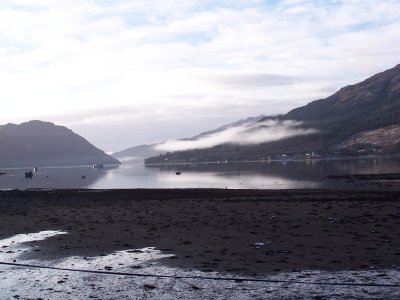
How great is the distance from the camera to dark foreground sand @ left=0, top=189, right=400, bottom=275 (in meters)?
18.0

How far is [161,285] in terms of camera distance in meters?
15.1

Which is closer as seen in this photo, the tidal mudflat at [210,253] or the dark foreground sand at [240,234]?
the tidal mudflat at [210,253]

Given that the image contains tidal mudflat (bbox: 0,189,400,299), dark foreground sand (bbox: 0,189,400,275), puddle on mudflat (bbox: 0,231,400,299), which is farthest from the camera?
dark foreground sand (bbox: 0,189,400,275)

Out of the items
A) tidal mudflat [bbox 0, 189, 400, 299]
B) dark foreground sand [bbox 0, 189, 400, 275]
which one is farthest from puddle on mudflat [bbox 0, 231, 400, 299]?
dark foreground sand [bbox 0, 189, 400, 275]

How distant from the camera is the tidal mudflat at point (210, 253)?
47.7 ft

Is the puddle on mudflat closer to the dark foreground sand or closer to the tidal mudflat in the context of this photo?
the tidal mudflat

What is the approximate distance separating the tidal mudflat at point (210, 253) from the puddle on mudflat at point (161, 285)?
0.03m

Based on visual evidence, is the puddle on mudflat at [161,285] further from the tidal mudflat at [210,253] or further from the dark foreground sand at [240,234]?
the dark foreground sand at [240,234]

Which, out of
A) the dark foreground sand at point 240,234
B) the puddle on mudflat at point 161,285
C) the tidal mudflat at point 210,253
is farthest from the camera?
the dark foreground sand at point 240,234

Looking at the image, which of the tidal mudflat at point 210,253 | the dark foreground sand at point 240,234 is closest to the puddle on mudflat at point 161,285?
the tidal mudflat at point 210,253

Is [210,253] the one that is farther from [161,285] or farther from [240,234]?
[161,285]

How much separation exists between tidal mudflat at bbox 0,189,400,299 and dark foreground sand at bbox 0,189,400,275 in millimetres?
51

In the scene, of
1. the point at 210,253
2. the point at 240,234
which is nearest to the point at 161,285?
the point at 210,253

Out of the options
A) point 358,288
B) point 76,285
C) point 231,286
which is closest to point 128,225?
point 76,285
